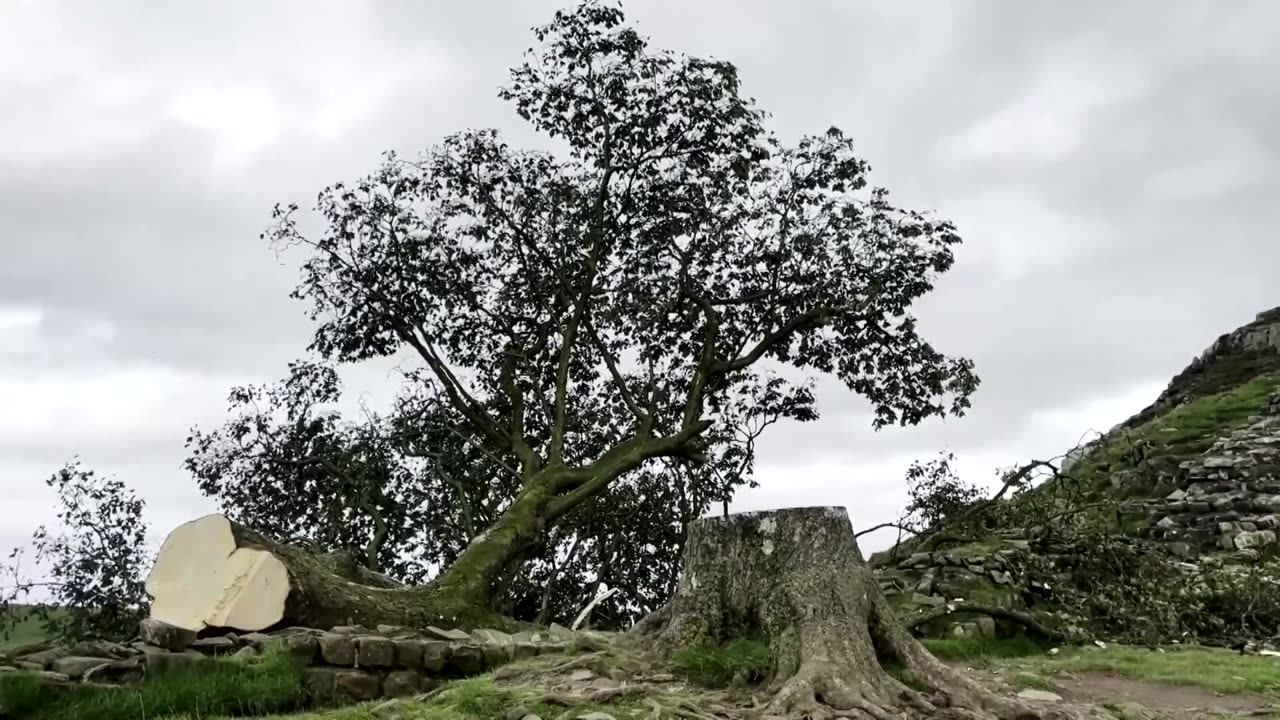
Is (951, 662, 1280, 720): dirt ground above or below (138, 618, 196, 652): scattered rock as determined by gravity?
below

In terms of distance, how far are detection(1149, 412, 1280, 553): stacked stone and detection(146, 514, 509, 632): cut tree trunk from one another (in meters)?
13.5

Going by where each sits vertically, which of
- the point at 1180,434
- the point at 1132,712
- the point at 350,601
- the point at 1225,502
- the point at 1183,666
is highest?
the point at 1180,434

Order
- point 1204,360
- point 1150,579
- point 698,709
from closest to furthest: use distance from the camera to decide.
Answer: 1. point 698,709
2. point 1150,579
3. point 1204,360

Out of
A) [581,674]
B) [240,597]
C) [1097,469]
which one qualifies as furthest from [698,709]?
[1097,469]

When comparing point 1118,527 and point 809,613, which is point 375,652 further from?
point 1118,527

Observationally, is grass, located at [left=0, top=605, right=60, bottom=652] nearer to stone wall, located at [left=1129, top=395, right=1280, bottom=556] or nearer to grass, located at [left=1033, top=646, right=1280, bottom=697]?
grass, located at [left=1033, top=646, right=1280, bottom=697]

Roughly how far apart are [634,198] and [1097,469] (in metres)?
13.5

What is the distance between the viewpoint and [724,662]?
6949mm

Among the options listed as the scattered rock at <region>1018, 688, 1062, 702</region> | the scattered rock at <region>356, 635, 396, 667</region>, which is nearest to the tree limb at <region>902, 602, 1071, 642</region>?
the scattered rock at <region>1018, 688, 1062, 702</region>

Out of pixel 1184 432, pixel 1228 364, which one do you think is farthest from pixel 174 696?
pixel 1228 364

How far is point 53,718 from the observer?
6.52 meters

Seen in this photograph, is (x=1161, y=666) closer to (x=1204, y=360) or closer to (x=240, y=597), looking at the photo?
(x=240, y=597)

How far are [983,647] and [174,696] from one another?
8178 millimetres

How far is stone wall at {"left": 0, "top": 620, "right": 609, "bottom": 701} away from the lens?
7266 mm
